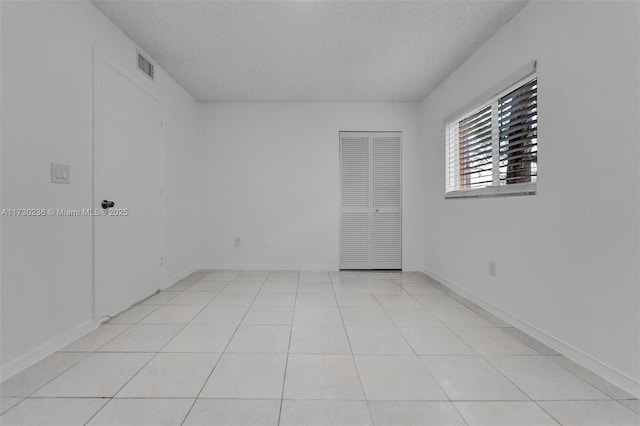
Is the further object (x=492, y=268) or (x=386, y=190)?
(x=386, y=190)

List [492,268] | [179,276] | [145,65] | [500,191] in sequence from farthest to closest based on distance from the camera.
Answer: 1. [179,276]
2. [145,65]
3. [492,268]
4. [500,191]

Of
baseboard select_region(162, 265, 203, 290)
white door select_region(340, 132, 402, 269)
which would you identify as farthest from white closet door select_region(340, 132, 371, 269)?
baseboard select_region(162, 265, 203, 290)

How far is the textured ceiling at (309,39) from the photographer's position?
2.44 meters

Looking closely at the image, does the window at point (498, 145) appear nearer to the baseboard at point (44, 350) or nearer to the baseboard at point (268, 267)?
the baseboard at point (268, 267)

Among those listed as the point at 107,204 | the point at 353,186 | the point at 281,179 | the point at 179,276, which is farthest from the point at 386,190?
the point at 107,204

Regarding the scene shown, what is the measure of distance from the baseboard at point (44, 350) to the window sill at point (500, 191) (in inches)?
139

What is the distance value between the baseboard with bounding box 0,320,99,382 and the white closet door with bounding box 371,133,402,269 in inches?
140

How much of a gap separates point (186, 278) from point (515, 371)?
380cm

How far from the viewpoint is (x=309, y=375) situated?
1.72 meters

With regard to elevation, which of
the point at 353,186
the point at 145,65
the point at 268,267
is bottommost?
the point at 268,267

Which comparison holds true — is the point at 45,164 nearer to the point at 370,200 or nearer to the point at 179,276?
the point at 179,276

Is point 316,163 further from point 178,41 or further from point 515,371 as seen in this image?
point 515,371

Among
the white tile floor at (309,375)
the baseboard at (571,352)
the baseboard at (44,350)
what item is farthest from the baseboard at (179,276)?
the baseboard at (571,352)

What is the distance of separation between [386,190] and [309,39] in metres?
2.52
